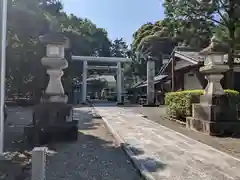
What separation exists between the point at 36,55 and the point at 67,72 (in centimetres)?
938

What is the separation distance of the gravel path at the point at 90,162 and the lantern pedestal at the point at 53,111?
0.50 metres

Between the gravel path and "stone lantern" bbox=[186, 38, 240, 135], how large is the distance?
3282mm

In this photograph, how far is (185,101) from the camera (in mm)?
12211

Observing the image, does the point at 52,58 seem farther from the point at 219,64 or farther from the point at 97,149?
the point at 219,64

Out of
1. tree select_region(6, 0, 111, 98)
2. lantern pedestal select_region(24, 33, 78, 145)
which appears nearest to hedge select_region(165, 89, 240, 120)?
lantern pedestal select_region(24, 33, 78, 145)

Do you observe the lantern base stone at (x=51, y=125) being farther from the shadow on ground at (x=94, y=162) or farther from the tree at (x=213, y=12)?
the tree at (x=213, y=12)

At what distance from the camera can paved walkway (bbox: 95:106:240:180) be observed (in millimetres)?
5234

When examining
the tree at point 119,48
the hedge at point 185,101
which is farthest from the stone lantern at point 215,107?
the tree at point 119,48

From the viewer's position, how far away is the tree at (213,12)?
1512 cm

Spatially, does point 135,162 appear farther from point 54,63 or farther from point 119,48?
point 119,48

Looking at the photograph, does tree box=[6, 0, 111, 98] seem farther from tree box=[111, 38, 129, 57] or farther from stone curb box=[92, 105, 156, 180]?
tree box=[111, 38, 129, 57]

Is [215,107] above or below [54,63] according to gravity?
below

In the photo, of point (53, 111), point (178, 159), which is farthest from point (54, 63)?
point (178, 159)

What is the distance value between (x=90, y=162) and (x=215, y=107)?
5.03m
